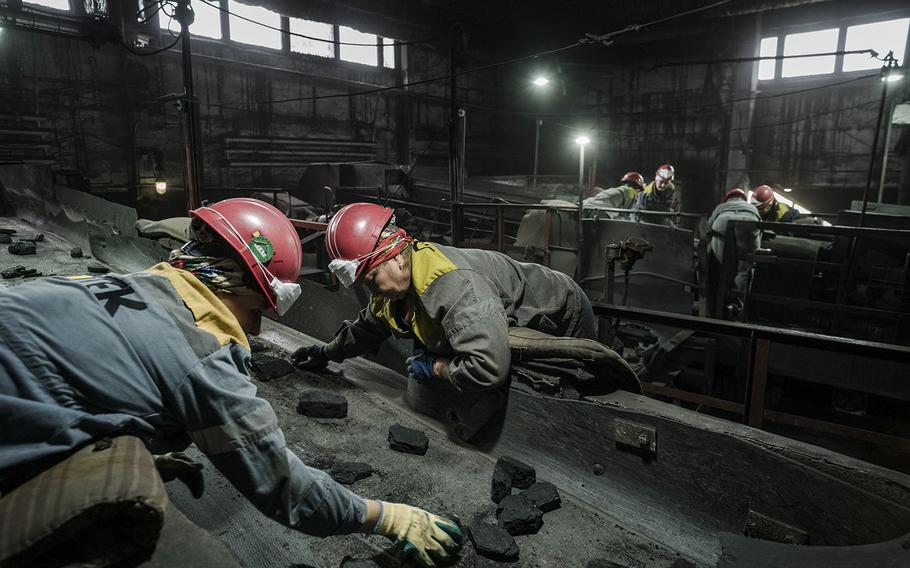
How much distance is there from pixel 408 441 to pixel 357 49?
15.1 metres

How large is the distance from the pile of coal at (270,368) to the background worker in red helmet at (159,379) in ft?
6.18

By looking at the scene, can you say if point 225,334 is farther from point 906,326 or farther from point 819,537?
point 906,326

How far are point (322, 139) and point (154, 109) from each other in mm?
4350

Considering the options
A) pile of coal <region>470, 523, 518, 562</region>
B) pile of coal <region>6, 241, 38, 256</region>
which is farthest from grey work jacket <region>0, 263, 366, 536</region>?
pile of coal <region>6, 241, 38, 256</region>

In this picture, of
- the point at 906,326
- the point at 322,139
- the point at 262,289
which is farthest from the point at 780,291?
the point at 322,139

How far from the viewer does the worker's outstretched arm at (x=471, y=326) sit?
2.49m

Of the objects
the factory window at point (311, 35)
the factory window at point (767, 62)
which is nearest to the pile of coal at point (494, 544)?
the factory window at point (311, 35)

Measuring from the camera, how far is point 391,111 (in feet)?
53.4

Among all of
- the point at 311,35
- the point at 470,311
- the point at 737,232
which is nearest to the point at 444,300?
the point at 470,311

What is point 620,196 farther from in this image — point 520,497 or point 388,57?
point 388,57

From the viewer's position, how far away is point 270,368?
3.49 meters

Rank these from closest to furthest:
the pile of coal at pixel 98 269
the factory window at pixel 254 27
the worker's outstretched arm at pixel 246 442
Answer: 1. the worker's outstretched arm at pixel 246 442
2. the pile of coal at pixel 98 269
3. the factory window at pixel 254 27

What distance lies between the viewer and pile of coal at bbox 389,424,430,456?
8.77ft

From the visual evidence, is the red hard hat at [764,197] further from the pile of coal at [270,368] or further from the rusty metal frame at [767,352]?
the pile of coal at [270,368]
